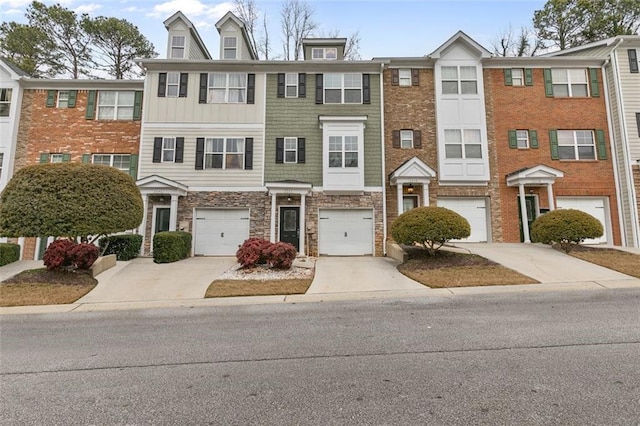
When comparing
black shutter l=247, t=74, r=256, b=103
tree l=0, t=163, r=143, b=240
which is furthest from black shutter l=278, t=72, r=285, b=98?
tree l=0, t=163, r=143, b=240

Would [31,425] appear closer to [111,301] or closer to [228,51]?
[111,301]

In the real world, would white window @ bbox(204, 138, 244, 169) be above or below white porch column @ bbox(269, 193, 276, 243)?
above

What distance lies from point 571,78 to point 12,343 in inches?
883

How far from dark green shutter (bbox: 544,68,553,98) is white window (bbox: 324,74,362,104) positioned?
9139mm

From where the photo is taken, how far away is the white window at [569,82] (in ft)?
54.5

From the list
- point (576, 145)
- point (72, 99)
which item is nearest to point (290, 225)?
point (72, 99)

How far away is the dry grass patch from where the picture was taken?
8641mm

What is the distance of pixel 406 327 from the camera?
5512 mm

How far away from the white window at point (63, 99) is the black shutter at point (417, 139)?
17189 mm

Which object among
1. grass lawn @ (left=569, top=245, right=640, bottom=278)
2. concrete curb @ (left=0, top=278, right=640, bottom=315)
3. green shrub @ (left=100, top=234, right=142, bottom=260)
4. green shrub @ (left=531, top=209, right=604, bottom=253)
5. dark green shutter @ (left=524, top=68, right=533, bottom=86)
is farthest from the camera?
dark green shutter @ (left=524, top=68, right=533, bottom=86)

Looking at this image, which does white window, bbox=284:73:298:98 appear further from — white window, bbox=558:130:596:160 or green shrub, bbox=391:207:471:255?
white window, bbox=558:130:596:160

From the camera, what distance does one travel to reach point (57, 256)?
1013 centimetres

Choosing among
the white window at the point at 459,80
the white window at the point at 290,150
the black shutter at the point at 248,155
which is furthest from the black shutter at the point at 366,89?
the black shutter at the point at 248,155

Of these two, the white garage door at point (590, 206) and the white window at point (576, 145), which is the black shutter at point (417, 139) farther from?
the white garage door at point (590, 206)
